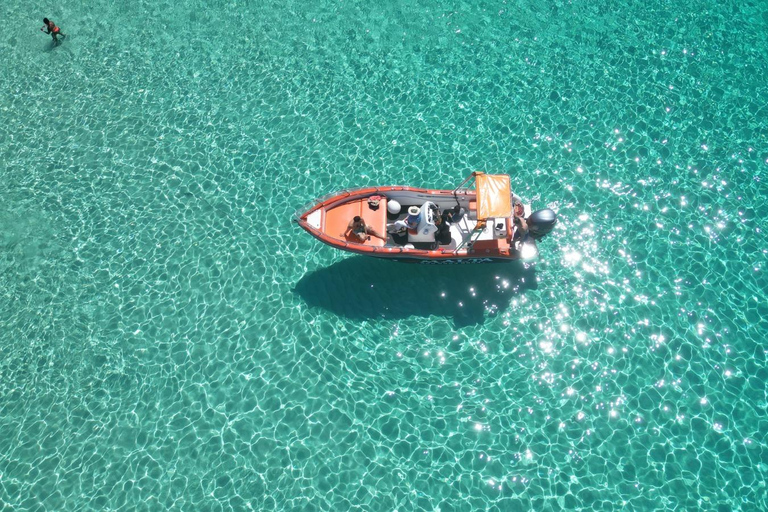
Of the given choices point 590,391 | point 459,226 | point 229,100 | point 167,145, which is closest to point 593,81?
point 459,226

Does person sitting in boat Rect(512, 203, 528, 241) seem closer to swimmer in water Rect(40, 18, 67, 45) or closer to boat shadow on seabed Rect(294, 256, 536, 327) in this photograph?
boat shadow on seabed Rect(294, 256, 536, 327)

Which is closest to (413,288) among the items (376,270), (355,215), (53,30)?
(376,270)

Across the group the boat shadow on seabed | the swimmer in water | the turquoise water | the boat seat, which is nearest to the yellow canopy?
the boat shadow on seabed

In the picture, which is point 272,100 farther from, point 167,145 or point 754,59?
point 754,59

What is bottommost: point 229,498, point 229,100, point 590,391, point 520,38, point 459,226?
point 229,498

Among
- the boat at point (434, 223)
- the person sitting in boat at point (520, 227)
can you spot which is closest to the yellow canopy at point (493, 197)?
the boat at point (434, 223)

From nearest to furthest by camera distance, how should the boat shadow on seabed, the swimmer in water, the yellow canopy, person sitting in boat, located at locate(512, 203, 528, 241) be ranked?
the yellow canopy → person sitting in boat, located at locate(512, 203, 528, 241) → the boat shadow on seabed → the swimmer in water
